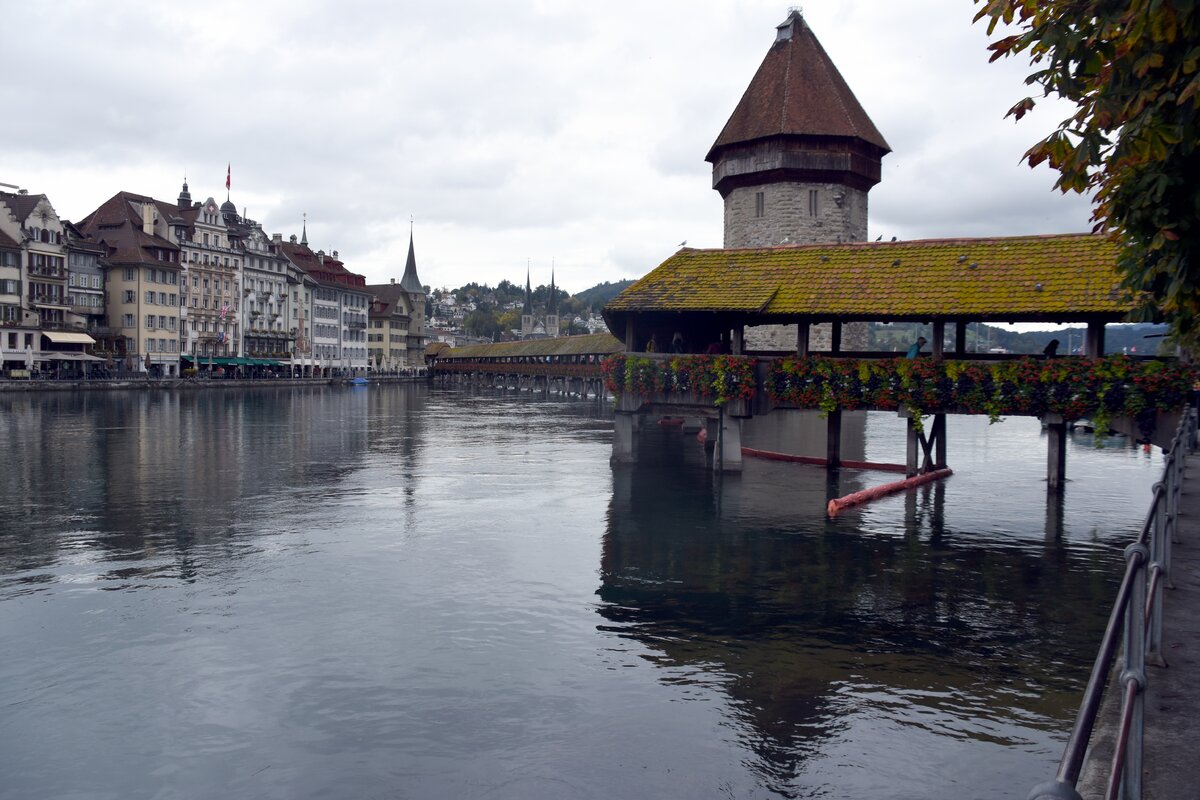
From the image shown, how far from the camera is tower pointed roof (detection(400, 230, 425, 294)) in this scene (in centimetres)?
15875

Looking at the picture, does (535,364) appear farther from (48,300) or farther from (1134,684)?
(1134,684)

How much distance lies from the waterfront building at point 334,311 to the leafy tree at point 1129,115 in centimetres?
11037

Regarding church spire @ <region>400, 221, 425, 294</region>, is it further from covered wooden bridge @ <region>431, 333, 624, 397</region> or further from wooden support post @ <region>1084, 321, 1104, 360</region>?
wooden support post @ <region>1084, 321, 1104, 360</region>

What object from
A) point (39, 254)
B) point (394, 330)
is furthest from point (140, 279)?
point (394, 330)

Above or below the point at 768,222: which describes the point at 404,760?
below

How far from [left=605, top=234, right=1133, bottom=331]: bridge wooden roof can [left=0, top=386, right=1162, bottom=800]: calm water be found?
4.50 meters

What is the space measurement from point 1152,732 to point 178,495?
21679 millimetres

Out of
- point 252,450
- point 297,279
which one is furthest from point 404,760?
point 297,279

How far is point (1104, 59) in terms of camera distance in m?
7.66

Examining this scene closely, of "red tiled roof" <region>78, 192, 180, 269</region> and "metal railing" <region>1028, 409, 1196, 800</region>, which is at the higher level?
"red tiled roof" <region>78, 192, 180, 269</region>

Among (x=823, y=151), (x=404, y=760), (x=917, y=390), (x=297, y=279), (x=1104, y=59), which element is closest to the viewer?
(x=1104, y=59)

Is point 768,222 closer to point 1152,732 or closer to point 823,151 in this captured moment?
point 823,151

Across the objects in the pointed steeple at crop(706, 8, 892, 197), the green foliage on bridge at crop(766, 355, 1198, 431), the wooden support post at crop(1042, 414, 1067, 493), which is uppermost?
the pointed steeple at crop(706, 8, 892, 197)

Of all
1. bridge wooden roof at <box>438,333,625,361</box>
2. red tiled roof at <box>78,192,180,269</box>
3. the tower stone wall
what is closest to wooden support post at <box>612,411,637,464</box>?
the tower stone wall
